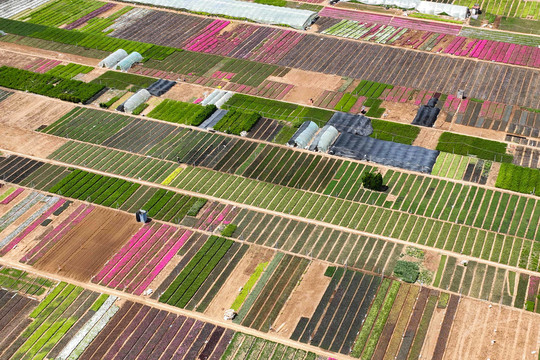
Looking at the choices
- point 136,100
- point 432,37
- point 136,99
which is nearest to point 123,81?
point 136,99

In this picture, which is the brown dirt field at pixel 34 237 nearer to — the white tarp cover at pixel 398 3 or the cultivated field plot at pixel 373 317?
the cultivated field plot at pixel 373 317

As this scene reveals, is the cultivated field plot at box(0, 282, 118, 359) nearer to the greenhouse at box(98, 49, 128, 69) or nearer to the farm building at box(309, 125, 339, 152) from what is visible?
the farm building at box(309, 125, 339, 152)

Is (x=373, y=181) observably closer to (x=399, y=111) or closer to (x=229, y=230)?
(x=229, y=230)

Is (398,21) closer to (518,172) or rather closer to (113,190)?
(518,172)

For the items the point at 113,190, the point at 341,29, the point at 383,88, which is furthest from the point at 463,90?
the point at 113,190

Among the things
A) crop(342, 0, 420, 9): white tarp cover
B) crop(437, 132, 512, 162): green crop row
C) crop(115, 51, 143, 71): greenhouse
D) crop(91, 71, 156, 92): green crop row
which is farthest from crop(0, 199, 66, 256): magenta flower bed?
crop(342, 0, 420, 9): white tarp cover

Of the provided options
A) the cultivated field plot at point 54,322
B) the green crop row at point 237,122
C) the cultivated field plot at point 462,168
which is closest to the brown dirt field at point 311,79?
the green crop row at point 237,122
